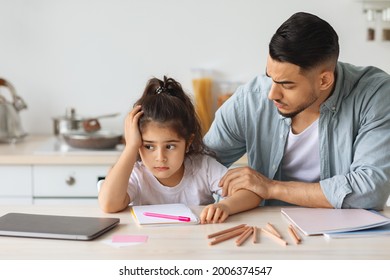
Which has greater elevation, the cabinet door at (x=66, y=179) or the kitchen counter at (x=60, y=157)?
the kitchen counter at (x=60, y=157)

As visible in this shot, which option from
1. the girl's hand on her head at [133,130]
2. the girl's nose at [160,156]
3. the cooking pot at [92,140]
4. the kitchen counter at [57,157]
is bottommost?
the kitchen counter at [57,157]

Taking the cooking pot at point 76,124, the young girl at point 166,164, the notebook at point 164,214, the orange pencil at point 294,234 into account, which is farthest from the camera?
the cooking pot at point 76,124

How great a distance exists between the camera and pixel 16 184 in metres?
2.75

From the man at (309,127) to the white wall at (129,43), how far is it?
1.19m

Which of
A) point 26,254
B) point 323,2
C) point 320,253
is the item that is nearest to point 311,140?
point 320,253

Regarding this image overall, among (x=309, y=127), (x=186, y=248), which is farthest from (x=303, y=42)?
(x=186, y=248)

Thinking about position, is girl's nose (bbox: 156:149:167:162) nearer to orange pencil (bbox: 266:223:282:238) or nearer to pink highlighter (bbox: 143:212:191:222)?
pink highlighter (bbox: 143:212:191:222)

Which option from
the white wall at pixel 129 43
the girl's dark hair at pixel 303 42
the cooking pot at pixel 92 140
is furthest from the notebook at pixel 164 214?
the white wall at pixel 129 43

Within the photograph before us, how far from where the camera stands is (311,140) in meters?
1.96

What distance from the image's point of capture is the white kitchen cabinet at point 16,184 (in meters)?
2.74

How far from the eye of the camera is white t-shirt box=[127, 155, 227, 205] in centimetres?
180

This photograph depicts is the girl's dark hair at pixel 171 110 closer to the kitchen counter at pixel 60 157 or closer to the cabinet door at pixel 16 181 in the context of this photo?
the kitchen counter at pixel 60 157

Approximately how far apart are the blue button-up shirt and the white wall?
3.89ft

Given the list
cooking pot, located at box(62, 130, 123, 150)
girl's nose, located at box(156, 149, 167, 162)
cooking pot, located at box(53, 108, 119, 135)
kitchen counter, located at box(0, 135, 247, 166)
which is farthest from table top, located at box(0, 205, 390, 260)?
cooking pot, located at box(53, 108, 119, 135)
